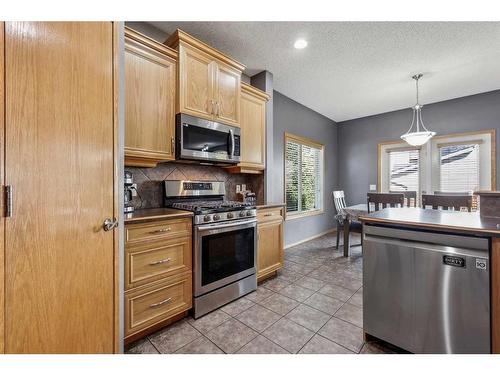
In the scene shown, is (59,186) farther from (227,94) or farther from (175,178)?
(227,94)

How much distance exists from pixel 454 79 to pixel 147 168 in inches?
173

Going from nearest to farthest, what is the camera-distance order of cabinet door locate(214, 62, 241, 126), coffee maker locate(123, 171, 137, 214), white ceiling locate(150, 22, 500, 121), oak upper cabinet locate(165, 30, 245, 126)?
1. coffee maker locate(123, 171, 137, 214)
2. oak upper cabinet locate(165, 30, 245, 126)
3. white ceiling locate(150, 22, 500, 121)
4. cabinet door locate(214, 62, 241, 126)

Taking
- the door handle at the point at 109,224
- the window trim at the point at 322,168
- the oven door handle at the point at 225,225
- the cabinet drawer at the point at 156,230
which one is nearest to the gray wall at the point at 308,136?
the window trim at the point at 322,168

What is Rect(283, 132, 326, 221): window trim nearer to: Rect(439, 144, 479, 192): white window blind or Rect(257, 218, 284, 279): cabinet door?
Rect(257, 218, 284, 279): cabinet door

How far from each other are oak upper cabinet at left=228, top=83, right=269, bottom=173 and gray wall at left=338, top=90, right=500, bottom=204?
316 centimetres

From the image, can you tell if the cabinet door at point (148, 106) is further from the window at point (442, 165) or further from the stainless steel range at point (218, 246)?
the window at point (442, 165)

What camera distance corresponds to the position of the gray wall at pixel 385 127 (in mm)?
3758

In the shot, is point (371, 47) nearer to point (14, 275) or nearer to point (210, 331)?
point (210, 331)

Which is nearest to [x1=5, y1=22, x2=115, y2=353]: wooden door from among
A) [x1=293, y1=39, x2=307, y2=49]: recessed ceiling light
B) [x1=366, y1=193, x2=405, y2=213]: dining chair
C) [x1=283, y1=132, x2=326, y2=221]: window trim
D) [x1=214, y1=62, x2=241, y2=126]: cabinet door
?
[x1=214, y1=62, x2=241, y2=126]: cabinet door

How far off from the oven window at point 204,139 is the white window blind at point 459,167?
429 cm

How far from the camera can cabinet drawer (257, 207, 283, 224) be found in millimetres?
2493

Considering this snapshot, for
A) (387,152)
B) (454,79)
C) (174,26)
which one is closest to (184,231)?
(174,26)

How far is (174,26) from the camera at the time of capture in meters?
2.22

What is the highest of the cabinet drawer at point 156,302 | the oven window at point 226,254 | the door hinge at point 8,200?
the door hinge at point 8,200
